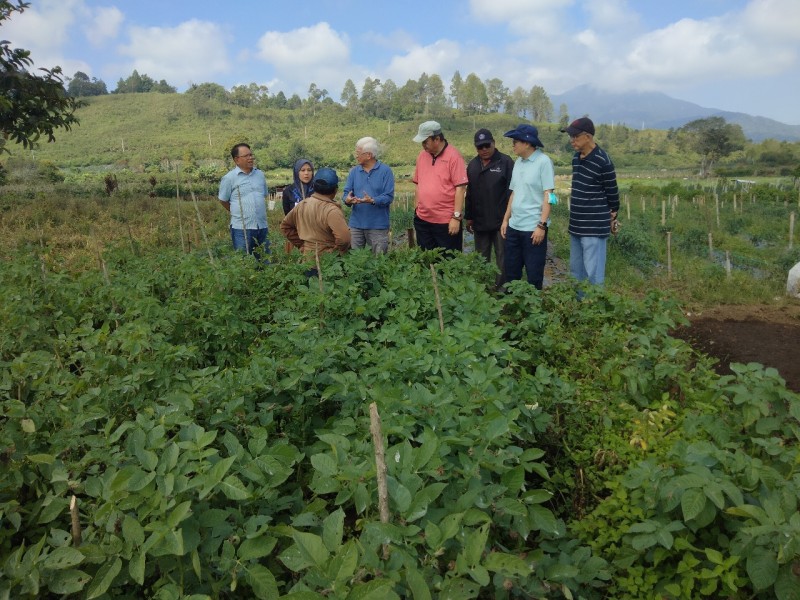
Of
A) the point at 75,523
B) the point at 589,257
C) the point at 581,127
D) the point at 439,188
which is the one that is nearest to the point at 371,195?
the point at 439,188

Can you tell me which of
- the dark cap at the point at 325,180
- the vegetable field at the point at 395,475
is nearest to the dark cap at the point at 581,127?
the dark cap at the point at 325,180

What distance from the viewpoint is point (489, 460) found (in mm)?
1723

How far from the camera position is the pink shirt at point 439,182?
16.9 feet

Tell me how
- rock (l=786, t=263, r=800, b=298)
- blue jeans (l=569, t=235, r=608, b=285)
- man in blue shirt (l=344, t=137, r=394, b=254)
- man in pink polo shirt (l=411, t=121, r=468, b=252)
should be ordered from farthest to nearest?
rock (l=786, t=263, r=800, b=298)
man in blue shirt (l=344, t=137, r=394, b=254)
man in pink polo shirt (l=411, t=121, r=468, b=252)
blue jeans (l=569, t=235, r=608, b=285)

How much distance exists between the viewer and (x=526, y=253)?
5027 mm

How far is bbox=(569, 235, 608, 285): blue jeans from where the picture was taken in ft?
16.1

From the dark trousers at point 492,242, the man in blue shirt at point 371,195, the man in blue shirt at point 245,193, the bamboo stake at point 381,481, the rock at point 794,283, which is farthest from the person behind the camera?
the rock at point 794,283

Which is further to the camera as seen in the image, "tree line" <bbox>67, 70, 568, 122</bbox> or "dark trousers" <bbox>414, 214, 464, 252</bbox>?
"tree line" <bbox>67, 70, 568, 122</bbox>

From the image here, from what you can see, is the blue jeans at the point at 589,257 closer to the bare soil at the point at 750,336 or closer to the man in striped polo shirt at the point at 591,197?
the man in striped polo shirt at the point at 591,197

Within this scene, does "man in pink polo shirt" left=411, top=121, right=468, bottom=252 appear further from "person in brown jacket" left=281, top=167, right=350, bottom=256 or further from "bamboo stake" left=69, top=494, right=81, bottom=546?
"bamboo stake" left=69, top=494, right=81, bottom=546

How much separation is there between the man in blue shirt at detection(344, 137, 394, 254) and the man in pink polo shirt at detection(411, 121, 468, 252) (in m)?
0.33

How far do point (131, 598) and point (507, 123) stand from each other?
75.1 m

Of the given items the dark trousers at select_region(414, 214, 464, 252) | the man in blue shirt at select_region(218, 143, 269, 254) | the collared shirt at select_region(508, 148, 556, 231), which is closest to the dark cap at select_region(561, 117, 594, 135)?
the collared shirt at select_region(508, 148, 556, 231)

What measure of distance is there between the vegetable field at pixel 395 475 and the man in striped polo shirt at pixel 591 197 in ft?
6.16
